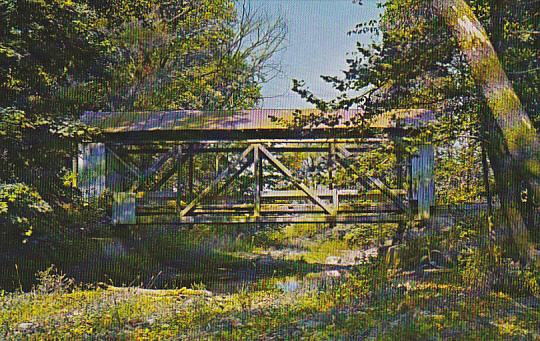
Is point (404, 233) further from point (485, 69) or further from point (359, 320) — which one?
point (485, 69)

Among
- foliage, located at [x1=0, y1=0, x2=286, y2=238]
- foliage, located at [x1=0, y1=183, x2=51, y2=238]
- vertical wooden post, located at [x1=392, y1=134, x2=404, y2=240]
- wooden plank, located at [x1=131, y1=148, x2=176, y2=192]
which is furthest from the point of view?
wooden plank, located at [x1=131, y1=148, x2=176, y2=192]

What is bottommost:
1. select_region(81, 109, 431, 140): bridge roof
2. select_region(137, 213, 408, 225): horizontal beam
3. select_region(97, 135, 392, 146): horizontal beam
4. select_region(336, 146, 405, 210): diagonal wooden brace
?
select_region(137, 213, 408, 225): horizontal beam

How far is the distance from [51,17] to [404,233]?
289 inches

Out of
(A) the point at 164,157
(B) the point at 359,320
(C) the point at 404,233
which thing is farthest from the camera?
(C) the point at 404,233

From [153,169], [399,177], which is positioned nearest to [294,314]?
[153,169]

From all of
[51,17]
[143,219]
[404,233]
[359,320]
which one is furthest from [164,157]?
[359,320]

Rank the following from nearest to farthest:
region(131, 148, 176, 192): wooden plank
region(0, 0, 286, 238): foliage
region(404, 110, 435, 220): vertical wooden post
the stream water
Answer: region(0, 0, 286, 238): foliage, the stream water, region(131, 148, 176, 192): wooden plank, region(404, 110, 435, 220): vertical wooden post

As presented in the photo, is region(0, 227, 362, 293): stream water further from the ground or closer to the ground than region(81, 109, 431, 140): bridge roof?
closer to the ground

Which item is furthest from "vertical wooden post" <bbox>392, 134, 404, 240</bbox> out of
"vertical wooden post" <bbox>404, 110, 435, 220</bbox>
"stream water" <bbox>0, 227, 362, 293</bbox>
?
"stream water" <bbox>0, 227, 362, 293</bbox>

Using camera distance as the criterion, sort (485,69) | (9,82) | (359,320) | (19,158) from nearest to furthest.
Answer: (485,69), (359,320), (19,158), (9,82)

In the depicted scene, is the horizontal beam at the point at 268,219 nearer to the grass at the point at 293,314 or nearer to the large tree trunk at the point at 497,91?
the grass at the point at 293,314

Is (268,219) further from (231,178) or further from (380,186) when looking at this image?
(380,186)

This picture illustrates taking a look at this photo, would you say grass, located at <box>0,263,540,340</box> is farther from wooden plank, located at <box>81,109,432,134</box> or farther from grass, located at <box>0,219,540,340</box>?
wooden plank, located at <box>81,109,432,134</box>

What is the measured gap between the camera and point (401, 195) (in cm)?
1153
